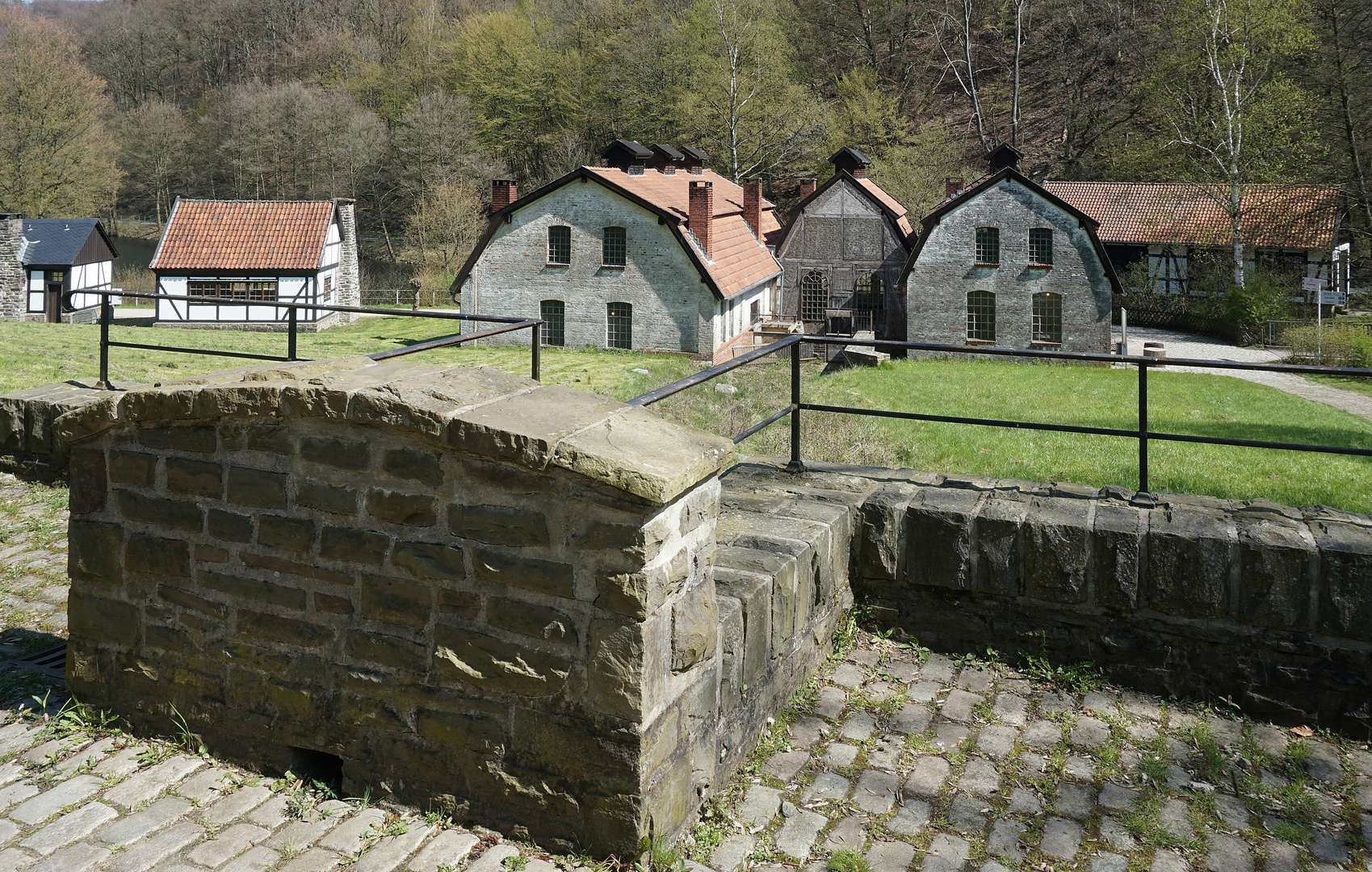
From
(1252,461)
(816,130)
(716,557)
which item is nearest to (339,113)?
(816,130)

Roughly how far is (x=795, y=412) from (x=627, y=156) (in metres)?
34.1

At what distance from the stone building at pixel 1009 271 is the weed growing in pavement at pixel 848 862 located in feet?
105

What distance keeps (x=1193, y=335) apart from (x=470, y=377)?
135 feet

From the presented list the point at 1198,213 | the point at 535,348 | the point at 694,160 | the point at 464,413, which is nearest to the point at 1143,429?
the point at 464,413

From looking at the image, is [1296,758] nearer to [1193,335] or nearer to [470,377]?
[470,377]

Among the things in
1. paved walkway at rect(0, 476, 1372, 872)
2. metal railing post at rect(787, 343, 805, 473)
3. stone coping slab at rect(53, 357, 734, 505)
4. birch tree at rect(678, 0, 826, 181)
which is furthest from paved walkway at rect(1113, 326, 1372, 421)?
birch tree at rect(678, 0, 826, 181)

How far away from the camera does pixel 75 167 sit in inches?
2153

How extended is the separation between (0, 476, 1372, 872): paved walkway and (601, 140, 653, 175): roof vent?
35.1 meters

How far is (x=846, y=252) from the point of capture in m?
40.0

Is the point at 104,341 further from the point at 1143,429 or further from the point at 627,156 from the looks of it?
the point at 627,156

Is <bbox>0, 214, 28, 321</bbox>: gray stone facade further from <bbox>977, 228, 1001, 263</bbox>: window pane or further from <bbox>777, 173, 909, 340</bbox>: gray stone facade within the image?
<bbox>977, 228, 1001, 263</bbox>: window pane

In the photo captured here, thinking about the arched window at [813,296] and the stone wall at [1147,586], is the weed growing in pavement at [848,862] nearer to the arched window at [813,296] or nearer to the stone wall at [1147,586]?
the stone wall at [1147,586]

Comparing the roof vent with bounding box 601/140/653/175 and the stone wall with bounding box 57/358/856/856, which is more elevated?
the roof vent with bounding box 601/140/653/175

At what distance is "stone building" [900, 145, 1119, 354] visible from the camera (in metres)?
33.4
